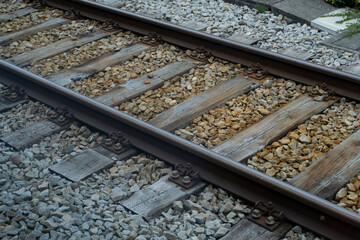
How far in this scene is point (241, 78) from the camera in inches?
227

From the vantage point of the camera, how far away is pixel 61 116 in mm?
5273

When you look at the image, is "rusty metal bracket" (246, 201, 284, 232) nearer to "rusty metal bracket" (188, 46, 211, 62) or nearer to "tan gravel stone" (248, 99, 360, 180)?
"tan gravel stone" (248, 99, 360, 180)

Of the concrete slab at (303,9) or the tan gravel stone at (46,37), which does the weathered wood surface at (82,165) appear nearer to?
the tan gravel stone at (46,37)

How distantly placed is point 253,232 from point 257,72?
2.48 m

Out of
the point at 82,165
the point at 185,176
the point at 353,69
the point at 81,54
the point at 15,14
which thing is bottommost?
the point at 15,14

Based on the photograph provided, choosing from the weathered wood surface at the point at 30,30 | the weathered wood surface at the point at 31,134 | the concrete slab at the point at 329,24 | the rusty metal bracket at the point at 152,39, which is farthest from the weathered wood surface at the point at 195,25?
the weathered wood surface at the point at 31,134

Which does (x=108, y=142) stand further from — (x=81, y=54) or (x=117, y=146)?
(x=81, y=54)

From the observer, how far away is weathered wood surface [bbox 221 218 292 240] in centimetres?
362

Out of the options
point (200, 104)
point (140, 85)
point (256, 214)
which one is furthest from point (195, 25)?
point (256, 214)

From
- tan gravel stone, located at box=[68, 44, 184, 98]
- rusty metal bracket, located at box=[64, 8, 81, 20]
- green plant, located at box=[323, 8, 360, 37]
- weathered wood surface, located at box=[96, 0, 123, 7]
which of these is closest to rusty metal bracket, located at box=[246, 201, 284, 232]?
tan gravel stone, located at box=[68, 44, 184, 98]

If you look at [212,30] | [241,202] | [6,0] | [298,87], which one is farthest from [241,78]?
[6,0]

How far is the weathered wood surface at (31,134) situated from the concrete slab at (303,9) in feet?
11.2

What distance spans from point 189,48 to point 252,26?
1041mm

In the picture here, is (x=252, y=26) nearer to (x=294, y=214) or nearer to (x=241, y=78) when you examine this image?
(x=241, y=78)
